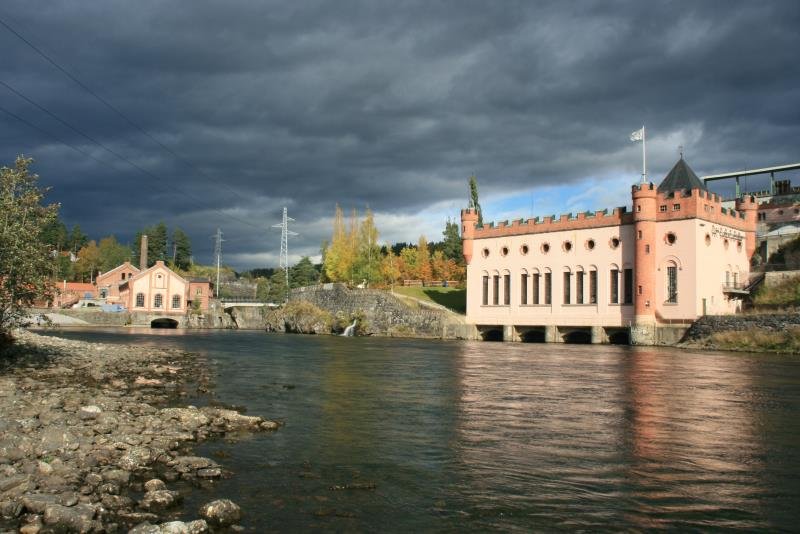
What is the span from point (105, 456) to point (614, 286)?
54287 mm

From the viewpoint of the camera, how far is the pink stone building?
54.0 meters

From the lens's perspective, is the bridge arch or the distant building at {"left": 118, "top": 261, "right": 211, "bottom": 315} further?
the bridge arch

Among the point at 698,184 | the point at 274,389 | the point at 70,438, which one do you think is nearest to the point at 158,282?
the point at 698,184

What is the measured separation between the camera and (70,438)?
37.2 feet

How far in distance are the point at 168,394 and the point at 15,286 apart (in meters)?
6.39

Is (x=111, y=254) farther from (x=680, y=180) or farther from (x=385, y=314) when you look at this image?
(x=680, y=180)

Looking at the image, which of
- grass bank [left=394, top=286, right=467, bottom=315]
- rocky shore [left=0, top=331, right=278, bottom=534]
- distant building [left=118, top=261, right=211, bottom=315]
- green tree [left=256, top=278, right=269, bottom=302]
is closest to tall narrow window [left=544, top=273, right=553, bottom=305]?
grass bank [left=394, top=286, right=467, bottom=315]

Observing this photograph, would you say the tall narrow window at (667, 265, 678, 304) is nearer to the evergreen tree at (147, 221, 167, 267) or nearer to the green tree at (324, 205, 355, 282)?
the green tree at (324, 205, 355, 282)

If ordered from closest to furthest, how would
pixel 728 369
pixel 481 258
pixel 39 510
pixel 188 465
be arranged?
pixel 39 510
pixel 188 465
pixel 728 369
pixel 481 258

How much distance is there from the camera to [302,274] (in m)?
120

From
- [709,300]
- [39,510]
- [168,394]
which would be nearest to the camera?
[39,510]

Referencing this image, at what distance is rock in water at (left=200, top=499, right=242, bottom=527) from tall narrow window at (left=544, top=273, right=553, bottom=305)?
2259 inches

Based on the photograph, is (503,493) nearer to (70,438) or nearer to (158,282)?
(70,438)

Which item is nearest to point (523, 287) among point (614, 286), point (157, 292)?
point (614, 286)
